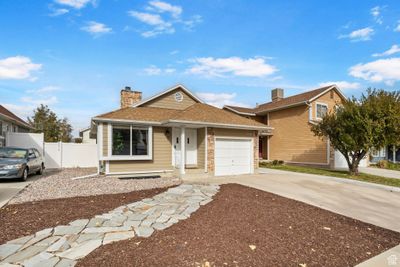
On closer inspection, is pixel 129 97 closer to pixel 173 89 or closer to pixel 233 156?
pixel 173 89

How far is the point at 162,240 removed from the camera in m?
4.67

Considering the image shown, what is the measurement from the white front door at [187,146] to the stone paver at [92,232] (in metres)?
6.13

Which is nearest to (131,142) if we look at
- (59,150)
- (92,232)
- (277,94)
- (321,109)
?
(92,232)

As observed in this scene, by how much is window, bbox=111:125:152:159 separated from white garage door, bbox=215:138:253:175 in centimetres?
367

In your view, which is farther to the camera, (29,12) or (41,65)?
(41,65)

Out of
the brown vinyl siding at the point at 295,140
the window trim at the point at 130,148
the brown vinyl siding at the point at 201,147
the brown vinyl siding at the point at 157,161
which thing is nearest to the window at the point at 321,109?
the brown vinyl siding at the point at 295,140

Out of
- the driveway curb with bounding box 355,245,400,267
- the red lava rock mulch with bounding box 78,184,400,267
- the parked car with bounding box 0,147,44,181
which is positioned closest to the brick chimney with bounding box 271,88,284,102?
the red lava rock mulch with bounding box 78,184,400,267

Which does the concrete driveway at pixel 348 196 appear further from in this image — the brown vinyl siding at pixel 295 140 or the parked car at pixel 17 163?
the parked car at pixel 17 163

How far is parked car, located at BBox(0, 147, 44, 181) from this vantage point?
11.0 metres

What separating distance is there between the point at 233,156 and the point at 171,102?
5.19 meters

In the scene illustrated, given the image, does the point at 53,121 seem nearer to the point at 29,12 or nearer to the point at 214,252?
the point at 29,12

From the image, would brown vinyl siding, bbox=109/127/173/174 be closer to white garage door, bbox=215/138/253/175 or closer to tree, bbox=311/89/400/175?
white garage door, bbox=215/138/253/175

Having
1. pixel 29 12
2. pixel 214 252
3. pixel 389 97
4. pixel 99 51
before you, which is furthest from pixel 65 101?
pixel 389 97

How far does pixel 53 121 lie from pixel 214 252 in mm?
35236
